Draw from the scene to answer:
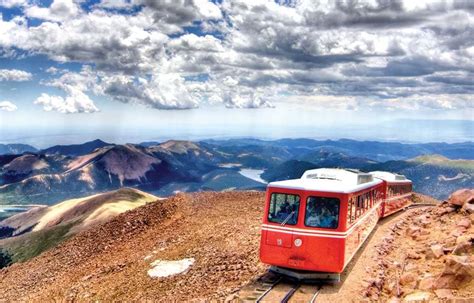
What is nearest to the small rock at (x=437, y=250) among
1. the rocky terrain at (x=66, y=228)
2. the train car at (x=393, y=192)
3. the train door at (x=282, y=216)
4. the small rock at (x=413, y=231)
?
the small rock at (x=413, y=231)

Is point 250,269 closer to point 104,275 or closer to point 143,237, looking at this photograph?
point 104,275

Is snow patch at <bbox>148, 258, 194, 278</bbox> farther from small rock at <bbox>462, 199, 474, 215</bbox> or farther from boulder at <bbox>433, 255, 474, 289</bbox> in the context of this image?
small rock at <bbox>462, 199, 474, 215</bbox>

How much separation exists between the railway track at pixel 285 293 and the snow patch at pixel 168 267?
5.88 metres

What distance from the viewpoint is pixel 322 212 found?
17.8 m

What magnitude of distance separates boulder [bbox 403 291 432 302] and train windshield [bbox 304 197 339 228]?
374 cm

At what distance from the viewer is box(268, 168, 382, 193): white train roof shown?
18078mm

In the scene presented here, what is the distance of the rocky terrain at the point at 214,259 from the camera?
58.7 ft

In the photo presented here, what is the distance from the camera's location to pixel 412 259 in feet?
72.9

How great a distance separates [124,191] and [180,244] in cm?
13801

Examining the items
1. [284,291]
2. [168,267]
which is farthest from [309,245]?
[168,267]

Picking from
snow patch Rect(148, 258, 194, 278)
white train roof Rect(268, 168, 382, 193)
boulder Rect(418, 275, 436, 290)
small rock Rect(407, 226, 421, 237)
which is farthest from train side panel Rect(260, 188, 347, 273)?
small rock Rect(407, 226, 421, 237)

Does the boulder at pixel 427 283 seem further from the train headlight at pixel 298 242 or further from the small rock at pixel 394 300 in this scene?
the train headlight at pixel 298 242

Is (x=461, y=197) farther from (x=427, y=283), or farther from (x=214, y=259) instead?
(x=214, y=259)

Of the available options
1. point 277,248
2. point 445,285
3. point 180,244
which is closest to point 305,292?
point 277,248
